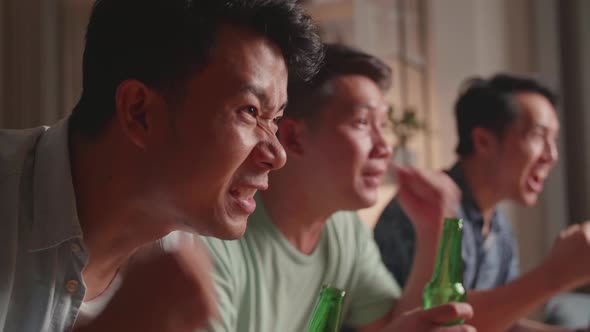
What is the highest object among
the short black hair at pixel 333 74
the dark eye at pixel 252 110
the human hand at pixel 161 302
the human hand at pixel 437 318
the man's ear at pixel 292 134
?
the short black hair at pixel 333 74

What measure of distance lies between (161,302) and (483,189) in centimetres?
155

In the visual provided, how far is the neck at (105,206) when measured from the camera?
70cm

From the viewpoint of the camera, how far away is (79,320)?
27.5 inches

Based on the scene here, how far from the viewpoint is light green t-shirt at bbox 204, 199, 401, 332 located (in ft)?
3.34

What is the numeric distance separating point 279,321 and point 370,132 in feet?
1.33

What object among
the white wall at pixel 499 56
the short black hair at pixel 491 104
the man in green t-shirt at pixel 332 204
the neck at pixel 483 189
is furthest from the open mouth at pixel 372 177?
the white wall at pixel 499 56

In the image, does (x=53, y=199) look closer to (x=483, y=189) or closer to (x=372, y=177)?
(x=372, y=177)

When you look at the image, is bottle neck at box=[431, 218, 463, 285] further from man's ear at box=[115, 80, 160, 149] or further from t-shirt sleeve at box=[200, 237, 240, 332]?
man's ear at box=[115, 80, 160, 149]

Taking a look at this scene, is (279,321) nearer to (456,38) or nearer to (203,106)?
(203,106)

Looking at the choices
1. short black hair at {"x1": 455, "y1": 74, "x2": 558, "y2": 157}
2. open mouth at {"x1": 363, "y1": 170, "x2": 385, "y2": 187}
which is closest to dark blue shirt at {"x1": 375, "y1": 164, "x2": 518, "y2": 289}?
short black hair at {"x1": 455, "y1": 74, "x2": 558, "y2": 157}

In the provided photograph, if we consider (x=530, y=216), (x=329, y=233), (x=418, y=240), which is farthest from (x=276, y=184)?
(x=530, y=216)

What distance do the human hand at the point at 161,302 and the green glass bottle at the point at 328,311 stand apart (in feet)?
0.40

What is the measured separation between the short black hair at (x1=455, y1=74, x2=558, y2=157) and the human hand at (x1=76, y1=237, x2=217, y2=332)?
1.54 meters

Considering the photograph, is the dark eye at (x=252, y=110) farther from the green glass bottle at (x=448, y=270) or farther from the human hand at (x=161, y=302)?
the green glass bottle at (x=448, y=270)
